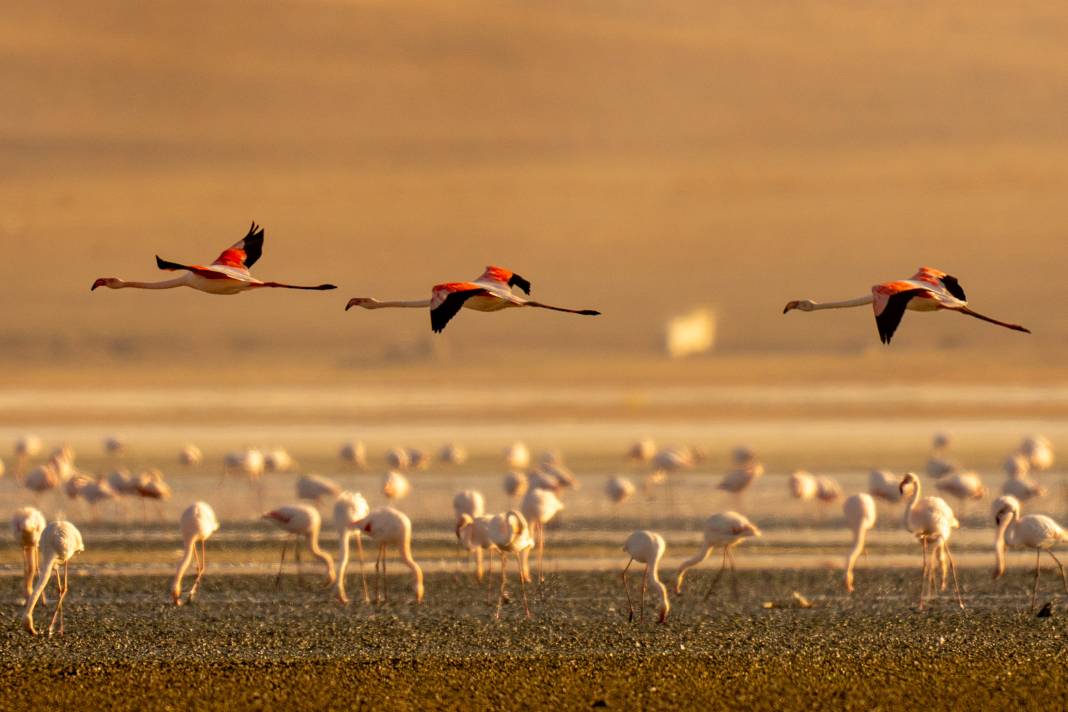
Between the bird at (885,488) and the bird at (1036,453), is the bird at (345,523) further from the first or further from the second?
the bird at (1036,453)

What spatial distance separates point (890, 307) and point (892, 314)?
0.37ft

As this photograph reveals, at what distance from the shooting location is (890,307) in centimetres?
1216

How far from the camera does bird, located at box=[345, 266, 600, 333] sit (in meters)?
11.8

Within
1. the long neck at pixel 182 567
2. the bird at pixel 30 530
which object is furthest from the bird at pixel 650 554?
the bird at pixel 30 530

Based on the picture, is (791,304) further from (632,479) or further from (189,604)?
(632,479)

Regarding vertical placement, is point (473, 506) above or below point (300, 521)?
above

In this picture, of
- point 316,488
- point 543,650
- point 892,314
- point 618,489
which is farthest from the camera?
point 618,489

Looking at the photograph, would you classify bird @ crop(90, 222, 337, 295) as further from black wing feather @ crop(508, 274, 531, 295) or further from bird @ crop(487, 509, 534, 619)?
bird @ crop(487, 509, 534, 619)

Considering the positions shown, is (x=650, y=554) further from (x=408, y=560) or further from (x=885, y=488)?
(x=885, y=488)

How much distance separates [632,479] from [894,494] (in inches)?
726

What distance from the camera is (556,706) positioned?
19.5 meters

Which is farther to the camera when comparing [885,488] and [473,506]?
[885,488]

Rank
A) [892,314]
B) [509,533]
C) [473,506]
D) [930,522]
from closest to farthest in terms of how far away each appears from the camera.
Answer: [892,314] < [509,533] < [930,522] < [473,506]

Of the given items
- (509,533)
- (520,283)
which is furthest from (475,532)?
(520,283)
